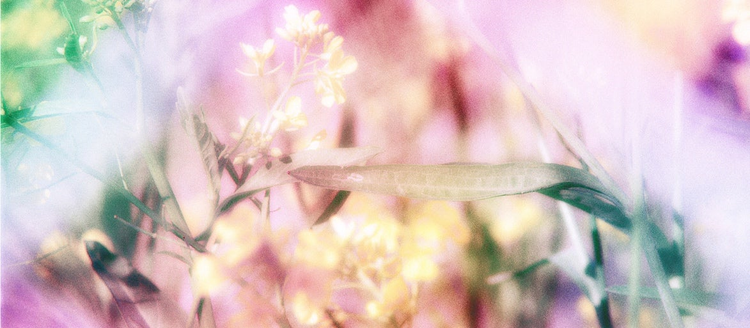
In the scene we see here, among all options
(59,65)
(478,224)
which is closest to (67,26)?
(59,65)

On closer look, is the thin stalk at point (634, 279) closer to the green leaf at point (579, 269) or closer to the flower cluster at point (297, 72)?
the green leaf at point (579, 269)

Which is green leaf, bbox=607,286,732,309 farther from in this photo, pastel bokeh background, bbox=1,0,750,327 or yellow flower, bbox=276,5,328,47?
yellow flower, bbox=276,5,328,47

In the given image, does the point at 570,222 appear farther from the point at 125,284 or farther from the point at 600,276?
the point at 125,284

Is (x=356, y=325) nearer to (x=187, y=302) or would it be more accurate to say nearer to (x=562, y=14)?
(x=187, y=302)

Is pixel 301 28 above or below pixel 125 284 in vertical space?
above

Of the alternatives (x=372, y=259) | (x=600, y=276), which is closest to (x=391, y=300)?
(x=372, y=259)

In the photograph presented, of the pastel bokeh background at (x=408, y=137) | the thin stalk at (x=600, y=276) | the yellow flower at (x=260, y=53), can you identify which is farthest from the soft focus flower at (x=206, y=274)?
the thin stalk at (x=600, y=276)
